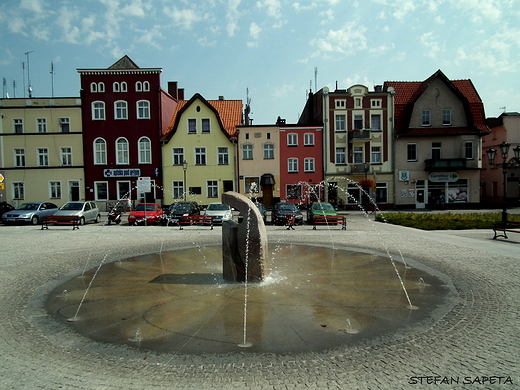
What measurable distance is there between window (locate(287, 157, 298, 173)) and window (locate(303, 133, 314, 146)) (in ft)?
7.15

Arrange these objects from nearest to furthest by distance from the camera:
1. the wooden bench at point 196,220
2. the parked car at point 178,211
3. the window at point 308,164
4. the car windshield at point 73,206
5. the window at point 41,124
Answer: the wooden bench at point 196,220, the parked car at point 178,211, the car windshield at point 73,206, the window at point 41,124, the window at point 308,164

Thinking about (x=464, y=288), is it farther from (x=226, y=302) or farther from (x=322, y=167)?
(x=322, y=167)

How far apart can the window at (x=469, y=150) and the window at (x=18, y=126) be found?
48.3 metres

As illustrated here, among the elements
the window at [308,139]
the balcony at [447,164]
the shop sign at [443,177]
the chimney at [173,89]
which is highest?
the chimney at [173,89]

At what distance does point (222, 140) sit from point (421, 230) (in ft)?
81.7

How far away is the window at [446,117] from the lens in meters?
41.3

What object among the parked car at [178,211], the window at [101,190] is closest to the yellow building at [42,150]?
the window at [101,190]

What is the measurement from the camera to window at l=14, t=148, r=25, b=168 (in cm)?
4009

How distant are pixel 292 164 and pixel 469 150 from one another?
1977 centimetres

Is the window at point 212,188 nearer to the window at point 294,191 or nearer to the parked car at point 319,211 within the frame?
the window at point 294,191

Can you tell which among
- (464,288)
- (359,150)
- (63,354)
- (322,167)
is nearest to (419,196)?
(359,150)

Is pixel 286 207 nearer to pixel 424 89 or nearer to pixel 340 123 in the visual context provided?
pixel 340 123

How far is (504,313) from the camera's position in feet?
22.7

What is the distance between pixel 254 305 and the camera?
741 cm
